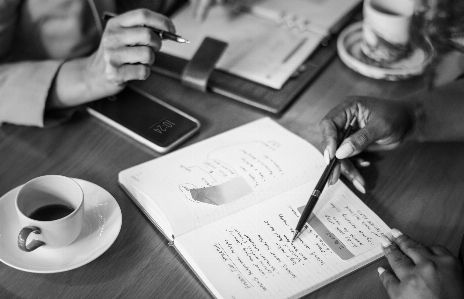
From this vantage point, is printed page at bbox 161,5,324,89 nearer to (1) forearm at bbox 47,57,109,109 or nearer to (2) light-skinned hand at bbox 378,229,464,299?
(1) forearm at bbox 47,57,109,109

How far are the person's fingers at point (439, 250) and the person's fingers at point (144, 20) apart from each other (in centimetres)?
61

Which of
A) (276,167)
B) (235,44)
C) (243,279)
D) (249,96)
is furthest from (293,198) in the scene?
(235,44)

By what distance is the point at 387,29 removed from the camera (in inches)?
42.1

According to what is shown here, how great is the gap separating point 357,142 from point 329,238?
18cm

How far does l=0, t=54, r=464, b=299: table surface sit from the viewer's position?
0.69 metres

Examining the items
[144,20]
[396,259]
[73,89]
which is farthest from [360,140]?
[73,89]

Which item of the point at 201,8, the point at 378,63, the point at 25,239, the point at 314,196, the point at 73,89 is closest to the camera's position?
the point at 25,239

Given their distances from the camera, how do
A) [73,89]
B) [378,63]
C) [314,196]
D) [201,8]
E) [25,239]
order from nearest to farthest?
1. [25,239]
2. [314,196]
3. [73,89]
4. [378,63]
5. [201,8]

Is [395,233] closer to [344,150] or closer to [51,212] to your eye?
[344,150]

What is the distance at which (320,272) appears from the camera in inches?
27.3

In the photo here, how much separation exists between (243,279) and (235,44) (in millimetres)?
654

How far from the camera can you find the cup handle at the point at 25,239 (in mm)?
650

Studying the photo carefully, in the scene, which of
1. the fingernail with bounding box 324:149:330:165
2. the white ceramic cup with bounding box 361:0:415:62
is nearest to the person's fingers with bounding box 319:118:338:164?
the fingernail with bounding box 324:149:330:165

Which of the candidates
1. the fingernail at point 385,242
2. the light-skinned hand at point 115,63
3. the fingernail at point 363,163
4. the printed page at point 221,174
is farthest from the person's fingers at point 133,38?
the fingernail at point 385,242
